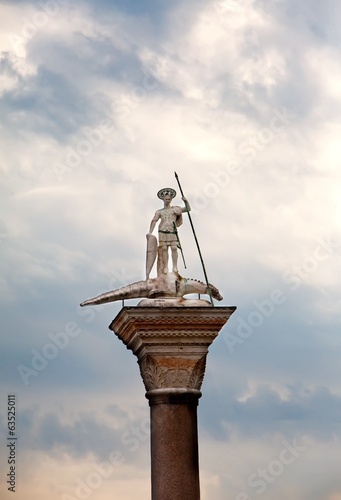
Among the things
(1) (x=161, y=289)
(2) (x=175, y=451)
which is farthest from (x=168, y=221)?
(2) (x=175, y=451)

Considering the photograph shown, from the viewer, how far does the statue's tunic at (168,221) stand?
68.1 ft

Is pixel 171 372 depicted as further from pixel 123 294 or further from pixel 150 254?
pixel 150 254

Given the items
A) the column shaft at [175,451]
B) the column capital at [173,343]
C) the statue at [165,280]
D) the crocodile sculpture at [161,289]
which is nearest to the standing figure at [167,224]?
the statue at [165,280]

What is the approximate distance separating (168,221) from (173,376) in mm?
3743

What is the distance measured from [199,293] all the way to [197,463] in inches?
148

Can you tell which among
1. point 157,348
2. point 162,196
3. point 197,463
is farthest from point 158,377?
point 162,196

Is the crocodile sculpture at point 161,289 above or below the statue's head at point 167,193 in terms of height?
below

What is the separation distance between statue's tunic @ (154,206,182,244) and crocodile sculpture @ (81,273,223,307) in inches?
33.8

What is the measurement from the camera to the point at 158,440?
18703mm

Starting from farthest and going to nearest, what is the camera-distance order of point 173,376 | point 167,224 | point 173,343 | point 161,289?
point 167,224 → point 161,289 → point 173,343 → point 173,376

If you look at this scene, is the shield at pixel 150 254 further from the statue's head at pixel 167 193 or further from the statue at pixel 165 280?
the statue's head at pixel 167 193

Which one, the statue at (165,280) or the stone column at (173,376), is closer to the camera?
the stone column at (173,376)

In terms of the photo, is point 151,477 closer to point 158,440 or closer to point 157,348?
point 158,440

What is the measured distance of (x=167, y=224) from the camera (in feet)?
68.4
